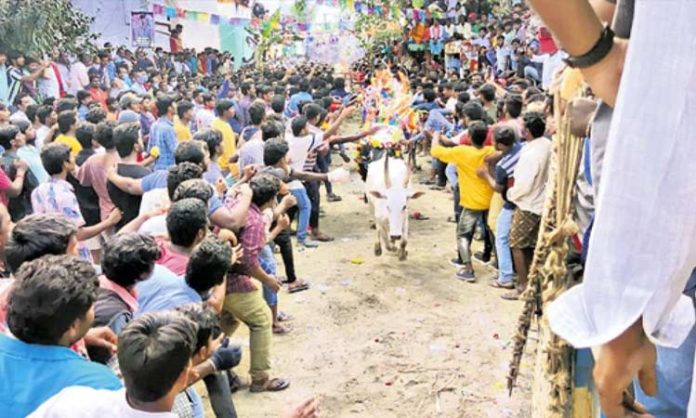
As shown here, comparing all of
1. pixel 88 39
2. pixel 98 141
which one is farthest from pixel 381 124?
pixel 88 39

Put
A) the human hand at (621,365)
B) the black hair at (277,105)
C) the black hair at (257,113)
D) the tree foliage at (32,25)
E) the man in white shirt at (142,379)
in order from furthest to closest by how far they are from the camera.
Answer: the tree foliage at (32,25)
the black hair at (277,105)
the black hair at (257,113)
the man in white shirt at (142,379)
the human hand at (621,365)

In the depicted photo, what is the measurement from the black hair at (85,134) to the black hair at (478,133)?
3.65 m

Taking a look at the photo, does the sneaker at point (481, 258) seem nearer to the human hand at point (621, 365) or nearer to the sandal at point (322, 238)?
the sandal at point (322, 238)

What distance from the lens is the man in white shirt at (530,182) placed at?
5789mm

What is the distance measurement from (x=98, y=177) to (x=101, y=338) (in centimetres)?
317

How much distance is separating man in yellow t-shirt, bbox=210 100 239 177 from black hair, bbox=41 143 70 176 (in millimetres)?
2705

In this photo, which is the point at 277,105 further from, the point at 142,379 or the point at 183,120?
the point at 142,379

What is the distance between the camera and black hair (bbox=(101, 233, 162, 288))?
307 cm

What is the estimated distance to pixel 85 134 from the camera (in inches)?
241

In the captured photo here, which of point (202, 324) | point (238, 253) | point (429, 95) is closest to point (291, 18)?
point (429, 95)

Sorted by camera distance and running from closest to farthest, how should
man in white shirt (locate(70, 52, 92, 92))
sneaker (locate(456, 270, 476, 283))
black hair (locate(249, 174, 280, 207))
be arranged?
1. black hair (locate(249, 174, 280, 207))
2. sneaker (locate(456, 270, 476, 283))
3. man in white shirt (locate(70, 52, 92, 92))

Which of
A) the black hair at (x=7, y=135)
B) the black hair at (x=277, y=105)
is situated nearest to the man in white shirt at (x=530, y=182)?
the black hair at (x=7, y=135)

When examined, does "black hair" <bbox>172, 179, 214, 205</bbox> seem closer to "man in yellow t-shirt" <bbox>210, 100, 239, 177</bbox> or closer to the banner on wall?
"man in yellow t-shirt" <bbox>210, 100, 239, 177</bbox>

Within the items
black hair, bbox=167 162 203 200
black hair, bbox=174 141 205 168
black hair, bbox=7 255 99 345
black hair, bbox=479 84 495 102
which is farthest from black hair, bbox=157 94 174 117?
black hair, bbox=7 255 99 345
